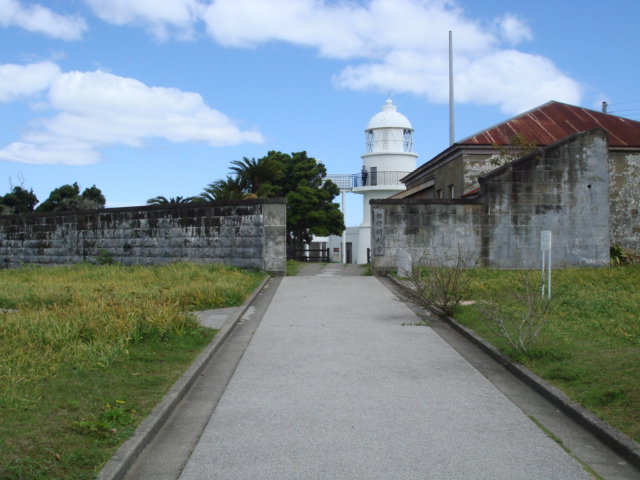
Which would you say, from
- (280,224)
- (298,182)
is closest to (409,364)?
(280,224)

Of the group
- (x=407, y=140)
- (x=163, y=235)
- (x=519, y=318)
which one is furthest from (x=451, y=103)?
(x=519, y=318)

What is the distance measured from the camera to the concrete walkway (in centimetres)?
498

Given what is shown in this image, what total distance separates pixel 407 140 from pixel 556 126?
75.8 feet

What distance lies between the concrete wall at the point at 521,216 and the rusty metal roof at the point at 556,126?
14.8ft

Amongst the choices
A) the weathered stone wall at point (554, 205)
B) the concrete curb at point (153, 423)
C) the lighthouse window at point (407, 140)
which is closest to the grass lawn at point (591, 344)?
the concrete curb at point (153, 423)

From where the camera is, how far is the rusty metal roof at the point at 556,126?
26.3 meters

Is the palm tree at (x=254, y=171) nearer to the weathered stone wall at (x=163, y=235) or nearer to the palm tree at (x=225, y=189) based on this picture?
the palm tree at (x=225, y=189)

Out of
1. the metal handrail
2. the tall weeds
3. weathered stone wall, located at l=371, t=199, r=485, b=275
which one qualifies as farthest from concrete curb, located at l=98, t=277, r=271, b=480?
the metal handrail

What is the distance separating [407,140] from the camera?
50688mm

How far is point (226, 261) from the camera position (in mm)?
20984

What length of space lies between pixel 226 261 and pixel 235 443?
51.3 ft

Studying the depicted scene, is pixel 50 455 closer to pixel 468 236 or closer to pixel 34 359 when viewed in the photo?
pixel 34 359

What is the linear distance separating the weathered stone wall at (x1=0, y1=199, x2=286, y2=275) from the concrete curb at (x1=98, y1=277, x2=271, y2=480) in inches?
426

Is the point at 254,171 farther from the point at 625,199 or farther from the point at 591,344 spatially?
the point at 591,344
